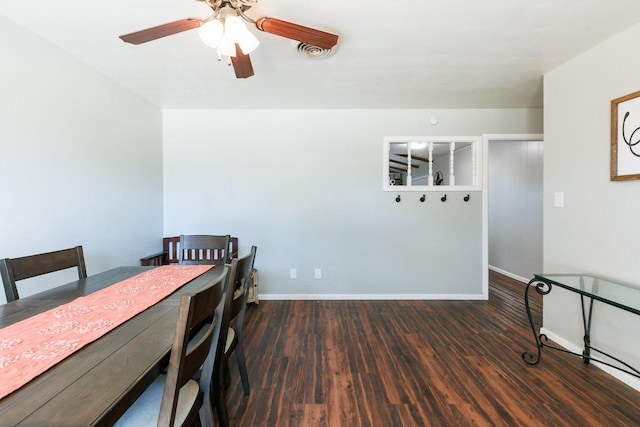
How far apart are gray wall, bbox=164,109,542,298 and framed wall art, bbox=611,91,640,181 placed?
4.79 ft

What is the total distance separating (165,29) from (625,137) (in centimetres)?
287

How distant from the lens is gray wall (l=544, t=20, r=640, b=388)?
1729mm

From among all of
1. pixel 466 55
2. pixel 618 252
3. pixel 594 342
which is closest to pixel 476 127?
pixel 466 55

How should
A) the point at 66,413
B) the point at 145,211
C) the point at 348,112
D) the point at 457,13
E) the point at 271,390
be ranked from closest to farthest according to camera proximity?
1. the point at 66,413
2. the point at 457,13
3. the point at 271,390
4. the point at 145,211
5. the point at 348,112

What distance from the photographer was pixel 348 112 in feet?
10.5

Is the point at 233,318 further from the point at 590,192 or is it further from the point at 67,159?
the point at 590,192

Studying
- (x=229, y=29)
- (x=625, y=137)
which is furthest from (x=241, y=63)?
(x=625, y=137)

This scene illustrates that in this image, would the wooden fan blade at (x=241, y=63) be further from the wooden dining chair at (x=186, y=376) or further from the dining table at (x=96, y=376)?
the dining table at (x=96, y=376)

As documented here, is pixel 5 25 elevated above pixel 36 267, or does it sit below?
above

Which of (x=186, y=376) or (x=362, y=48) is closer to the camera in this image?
(x=186, y=376)

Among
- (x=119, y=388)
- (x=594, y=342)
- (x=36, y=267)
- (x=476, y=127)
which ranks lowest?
(x=594, y=342)

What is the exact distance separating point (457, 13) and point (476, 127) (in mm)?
1982

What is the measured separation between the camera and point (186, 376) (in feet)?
2.65

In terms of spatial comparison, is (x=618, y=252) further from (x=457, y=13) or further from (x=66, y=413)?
(x=66, y=413)
